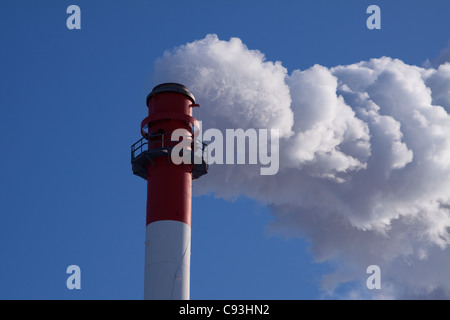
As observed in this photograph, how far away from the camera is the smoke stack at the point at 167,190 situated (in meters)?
54.5

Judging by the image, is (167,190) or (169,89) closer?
(167,190)

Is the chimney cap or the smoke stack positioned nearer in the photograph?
the smoke stack

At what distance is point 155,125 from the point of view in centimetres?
6016

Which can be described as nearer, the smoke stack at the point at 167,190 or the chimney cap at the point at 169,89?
the smoke stack at the point at 167,190

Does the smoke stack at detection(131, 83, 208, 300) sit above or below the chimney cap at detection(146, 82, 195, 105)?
below

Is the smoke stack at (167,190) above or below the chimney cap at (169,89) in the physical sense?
below

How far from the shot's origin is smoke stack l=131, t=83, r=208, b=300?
5453 centimetres

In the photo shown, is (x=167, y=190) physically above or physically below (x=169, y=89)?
below

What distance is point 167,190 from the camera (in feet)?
188
